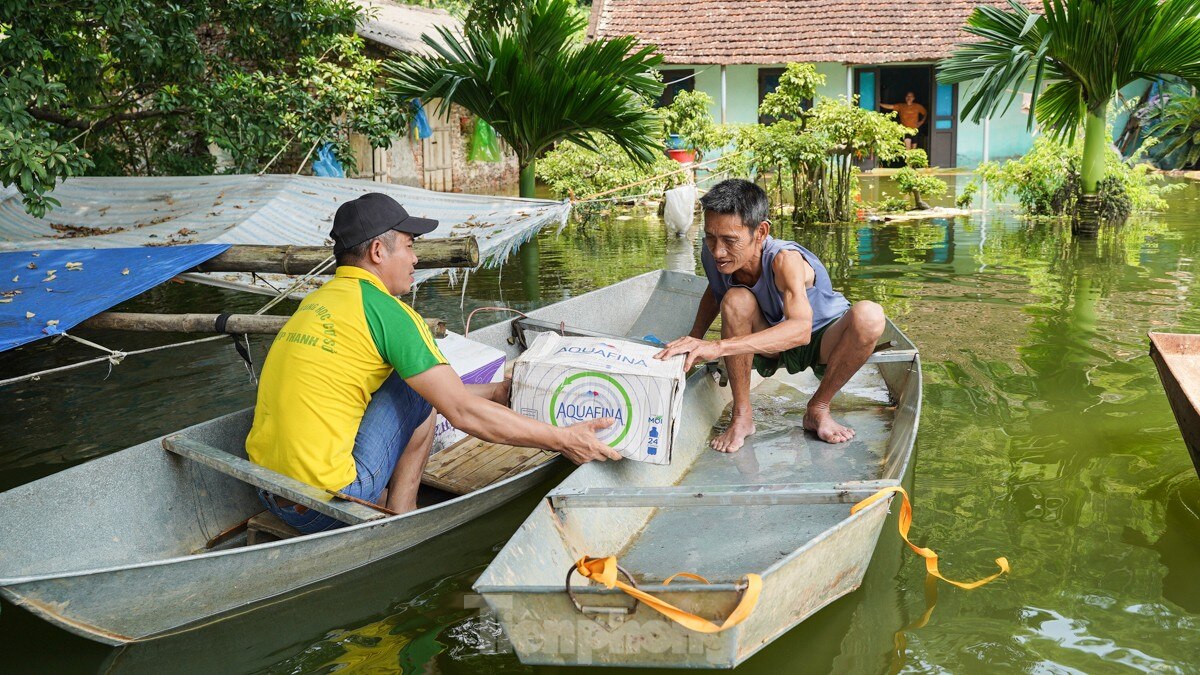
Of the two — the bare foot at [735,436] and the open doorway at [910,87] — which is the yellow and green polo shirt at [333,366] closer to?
the bare foot at [735,436]

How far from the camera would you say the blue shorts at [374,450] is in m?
3.61

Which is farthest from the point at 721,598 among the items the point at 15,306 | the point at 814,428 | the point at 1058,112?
the point at 1058,112

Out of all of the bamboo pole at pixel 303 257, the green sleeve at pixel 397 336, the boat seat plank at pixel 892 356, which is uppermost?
the bamboo pole at pixel 303 257

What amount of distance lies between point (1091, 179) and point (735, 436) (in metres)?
7.84

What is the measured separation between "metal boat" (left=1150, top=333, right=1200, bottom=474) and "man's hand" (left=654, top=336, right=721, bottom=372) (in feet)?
5.84

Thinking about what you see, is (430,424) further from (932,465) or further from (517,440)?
(932,465)

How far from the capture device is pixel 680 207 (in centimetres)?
1204

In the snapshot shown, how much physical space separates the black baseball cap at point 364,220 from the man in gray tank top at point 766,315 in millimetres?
1164

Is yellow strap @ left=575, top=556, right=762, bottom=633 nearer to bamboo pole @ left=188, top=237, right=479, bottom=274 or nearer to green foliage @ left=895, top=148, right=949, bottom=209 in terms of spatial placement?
bamboo pole @ left=188, top=237, right=479, bottom=274

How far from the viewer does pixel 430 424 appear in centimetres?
384

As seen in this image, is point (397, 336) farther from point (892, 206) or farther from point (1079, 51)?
point (892, 206)

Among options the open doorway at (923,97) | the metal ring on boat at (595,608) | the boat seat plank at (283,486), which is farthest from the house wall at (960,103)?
the metal ring on boat at (595,608)

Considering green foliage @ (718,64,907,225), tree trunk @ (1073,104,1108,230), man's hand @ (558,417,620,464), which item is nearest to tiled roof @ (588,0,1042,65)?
green foliage @ (718,64,907,225)

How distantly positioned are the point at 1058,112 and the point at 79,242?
913cm
